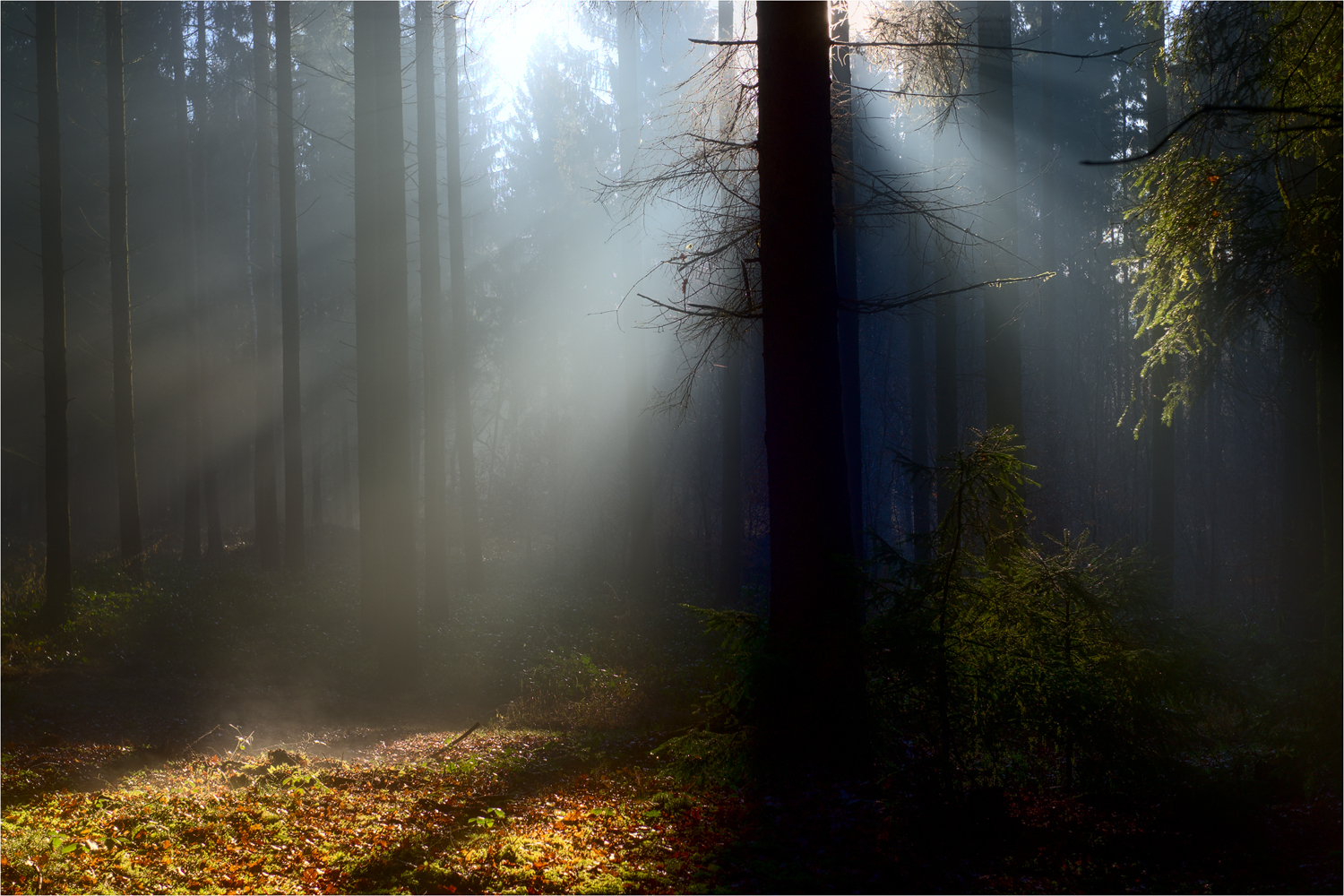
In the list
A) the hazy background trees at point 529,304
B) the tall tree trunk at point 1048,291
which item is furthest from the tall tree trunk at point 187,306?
the tall tree trunk at point 1048,291

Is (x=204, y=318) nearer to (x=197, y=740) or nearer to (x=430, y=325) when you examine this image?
(x=430, y=325)

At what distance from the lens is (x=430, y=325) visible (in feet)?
53.2

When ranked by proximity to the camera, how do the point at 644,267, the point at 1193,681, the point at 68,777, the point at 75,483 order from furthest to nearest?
the point at 75,483
the point at 644,267
the point at 68,777
the point at 1193,681

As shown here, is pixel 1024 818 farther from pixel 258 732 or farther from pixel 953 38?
pixel 258 732

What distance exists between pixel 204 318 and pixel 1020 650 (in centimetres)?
2452

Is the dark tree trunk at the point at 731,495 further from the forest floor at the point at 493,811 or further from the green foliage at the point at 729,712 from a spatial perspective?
the green foliage at the point at 729,712

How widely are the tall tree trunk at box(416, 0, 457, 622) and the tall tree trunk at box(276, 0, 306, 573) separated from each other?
3.12m

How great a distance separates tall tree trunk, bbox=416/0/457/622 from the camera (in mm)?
14777

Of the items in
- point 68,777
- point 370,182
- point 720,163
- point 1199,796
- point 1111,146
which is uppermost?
point 1111,146

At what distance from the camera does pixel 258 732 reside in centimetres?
914

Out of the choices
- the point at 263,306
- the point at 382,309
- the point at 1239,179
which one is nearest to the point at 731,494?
the point at 382,309

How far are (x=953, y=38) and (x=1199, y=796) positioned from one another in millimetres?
6822

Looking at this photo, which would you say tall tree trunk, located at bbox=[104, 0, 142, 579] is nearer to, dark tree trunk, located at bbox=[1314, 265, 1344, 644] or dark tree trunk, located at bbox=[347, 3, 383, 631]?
dark tree trunk, located at bbox=[347, 3, 383, 631]

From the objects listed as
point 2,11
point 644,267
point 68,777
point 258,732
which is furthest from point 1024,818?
point 2,11
